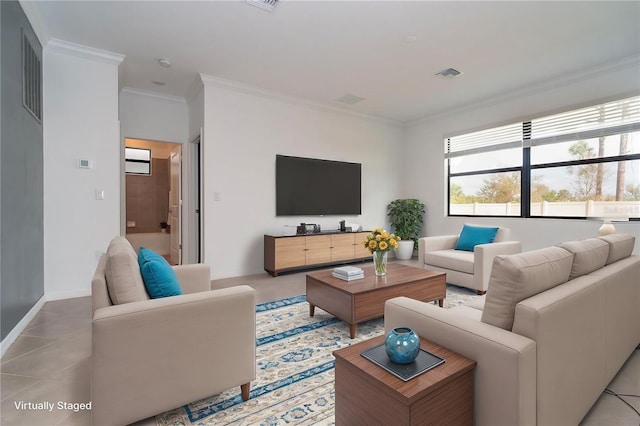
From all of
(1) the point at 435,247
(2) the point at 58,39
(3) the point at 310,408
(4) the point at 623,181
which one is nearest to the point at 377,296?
(3) the point at 310,408

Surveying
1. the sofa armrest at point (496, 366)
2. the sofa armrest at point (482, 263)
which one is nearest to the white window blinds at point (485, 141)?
the sofa armrest at point (482, 263)

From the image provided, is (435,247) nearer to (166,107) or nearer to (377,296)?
(377,296)

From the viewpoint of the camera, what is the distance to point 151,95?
483 centimetres

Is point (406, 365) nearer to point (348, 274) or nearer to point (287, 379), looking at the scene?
point (287, 379)

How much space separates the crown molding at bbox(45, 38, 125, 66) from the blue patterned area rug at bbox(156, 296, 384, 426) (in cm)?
354

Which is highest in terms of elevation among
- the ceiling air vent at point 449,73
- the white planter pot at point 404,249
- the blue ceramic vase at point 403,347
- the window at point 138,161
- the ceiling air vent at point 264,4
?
the ceiling air vent at point 449,73

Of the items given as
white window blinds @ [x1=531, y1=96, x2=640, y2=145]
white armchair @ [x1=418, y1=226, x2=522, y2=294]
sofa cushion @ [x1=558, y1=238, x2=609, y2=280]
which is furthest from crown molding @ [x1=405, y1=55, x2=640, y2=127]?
sofa cushion @ [x1=558, y1=238, x2=609, y2=280]

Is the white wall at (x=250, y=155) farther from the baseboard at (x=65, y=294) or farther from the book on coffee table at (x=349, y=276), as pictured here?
the book on coffee table at (x=349, y=276)

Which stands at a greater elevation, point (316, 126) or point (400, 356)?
point (316, 126)

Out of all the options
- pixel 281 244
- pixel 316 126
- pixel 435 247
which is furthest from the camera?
pixel 316 126

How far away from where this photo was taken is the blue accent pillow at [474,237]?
394 centimetres

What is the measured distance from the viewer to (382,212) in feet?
21.0

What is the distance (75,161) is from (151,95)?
72.5 inches

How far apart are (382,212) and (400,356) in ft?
17.7
